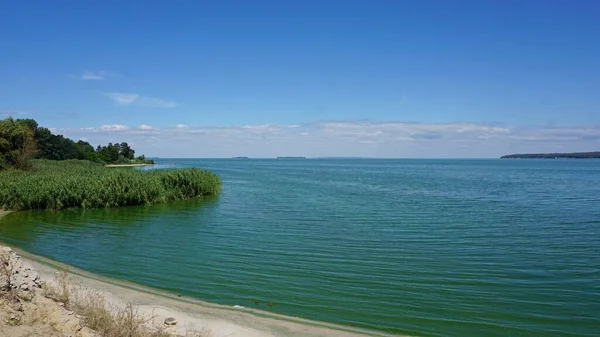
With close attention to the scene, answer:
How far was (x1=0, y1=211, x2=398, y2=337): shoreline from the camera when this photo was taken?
1134 centimetres

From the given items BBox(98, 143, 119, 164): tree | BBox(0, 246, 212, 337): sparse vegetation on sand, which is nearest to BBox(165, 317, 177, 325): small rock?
BBox(0, 246, 212, 337): sparse vegetation on sand

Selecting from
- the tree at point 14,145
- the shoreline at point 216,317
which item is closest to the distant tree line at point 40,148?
the tree at point 14,145

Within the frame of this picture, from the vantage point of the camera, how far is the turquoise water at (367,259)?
1381 cm

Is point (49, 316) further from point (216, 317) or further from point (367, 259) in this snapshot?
point (367, 259)

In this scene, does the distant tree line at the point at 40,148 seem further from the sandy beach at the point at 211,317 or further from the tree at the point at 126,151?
the sandy beach at the point at 211,317

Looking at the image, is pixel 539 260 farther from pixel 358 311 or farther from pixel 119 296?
pixel 119 296

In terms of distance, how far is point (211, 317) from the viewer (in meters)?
12.4

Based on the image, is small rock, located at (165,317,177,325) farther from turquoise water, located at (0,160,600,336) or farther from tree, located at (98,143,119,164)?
tree, located at (98,143,119,164)

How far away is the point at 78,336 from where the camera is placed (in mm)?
8336

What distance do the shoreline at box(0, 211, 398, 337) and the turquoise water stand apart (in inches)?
28.0

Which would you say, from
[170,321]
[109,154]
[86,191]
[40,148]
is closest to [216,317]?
[170,321]

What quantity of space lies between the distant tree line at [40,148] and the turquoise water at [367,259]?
2924 cm

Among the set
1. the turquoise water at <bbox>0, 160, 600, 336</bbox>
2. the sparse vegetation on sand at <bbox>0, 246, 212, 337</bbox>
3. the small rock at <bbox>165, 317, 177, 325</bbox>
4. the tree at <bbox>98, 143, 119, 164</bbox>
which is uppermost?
the tree at <bbox>98, 143, 119, 164</bbox>

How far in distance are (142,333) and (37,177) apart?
36.7 meters
